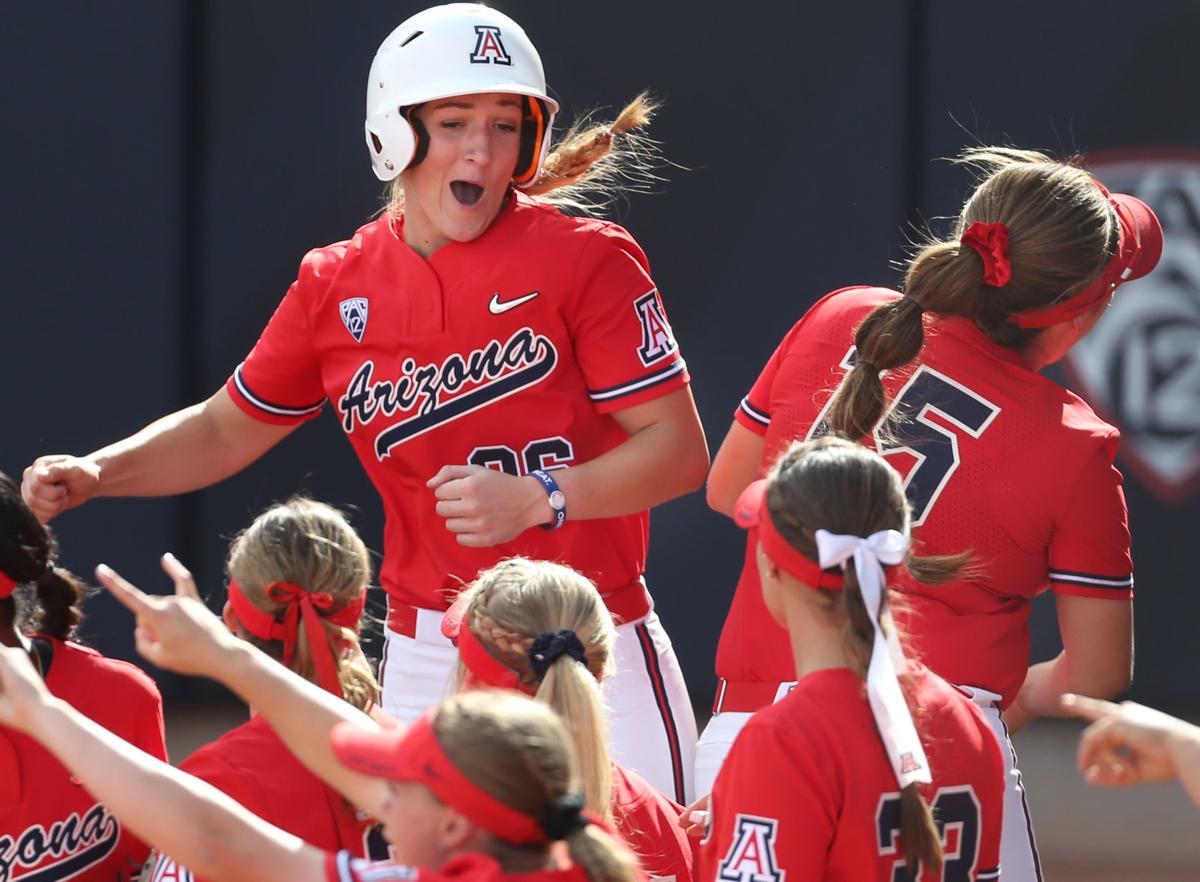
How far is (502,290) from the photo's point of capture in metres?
3.23

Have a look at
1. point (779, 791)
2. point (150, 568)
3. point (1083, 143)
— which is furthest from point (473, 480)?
point (1083, 143)

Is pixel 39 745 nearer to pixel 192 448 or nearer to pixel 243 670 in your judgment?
pixel 243 670

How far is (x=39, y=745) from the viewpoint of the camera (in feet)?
8.57

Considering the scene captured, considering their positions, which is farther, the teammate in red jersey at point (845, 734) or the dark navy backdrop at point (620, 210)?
the dark navy backdrop at point (620, 210)

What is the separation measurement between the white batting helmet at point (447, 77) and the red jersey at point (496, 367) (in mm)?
173

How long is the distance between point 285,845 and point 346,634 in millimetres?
761

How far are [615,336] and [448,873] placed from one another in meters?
1.60

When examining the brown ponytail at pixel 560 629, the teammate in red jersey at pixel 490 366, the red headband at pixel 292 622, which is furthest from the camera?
the teammate in red jersey at pixel 490 366

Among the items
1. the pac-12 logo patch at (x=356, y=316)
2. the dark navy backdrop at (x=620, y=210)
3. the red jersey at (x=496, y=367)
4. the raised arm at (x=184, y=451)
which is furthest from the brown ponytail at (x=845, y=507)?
the dark navy backdrop at (x=620, y=210)

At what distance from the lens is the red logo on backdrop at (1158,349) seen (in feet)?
18.5

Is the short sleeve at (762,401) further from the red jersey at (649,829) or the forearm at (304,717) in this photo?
the forearm at (304,717)

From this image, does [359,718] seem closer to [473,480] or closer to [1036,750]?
[473,480]

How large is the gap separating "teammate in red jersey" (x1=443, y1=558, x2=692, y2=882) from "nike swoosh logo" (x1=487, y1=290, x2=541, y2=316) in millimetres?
791

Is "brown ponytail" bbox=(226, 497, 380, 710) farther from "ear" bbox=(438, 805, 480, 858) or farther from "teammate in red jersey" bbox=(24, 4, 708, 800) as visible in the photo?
"ear" bbox=(438, 805, 480, 858)
